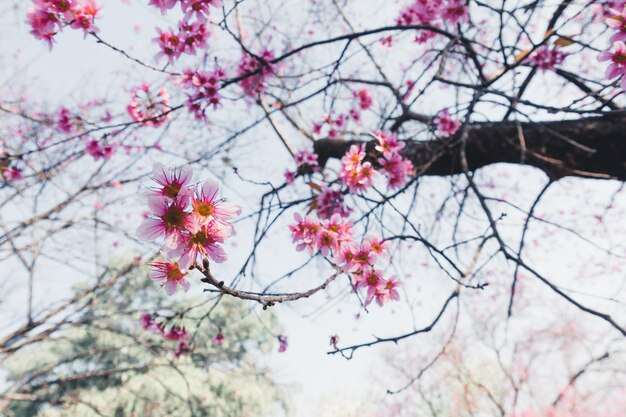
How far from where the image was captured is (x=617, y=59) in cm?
137

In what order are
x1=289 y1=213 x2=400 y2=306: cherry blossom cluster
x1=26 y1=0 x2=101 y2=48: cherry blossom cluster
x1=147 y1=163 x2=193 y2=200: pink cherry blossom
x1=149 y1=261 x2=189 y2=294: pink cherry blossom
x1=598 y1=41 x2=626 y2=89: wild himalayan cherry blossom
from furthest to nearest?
x1=26 y1=0 x2=101 y2=48: cherry blossom cluster
x1=289 y1=213 x2=400 y2=306: cherry blossom cluster
x1=598 y1=41 x2=626 y2=89: wild himalayan cherry blossom
x1=149 y1=261 x2=189 y2=294: pink cherry blossom
x1=147 y1=163 x2=193 y2=200: pink cherry blossom

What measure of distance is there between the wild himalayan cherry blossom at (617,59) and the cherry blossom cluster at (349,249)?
1.08 m

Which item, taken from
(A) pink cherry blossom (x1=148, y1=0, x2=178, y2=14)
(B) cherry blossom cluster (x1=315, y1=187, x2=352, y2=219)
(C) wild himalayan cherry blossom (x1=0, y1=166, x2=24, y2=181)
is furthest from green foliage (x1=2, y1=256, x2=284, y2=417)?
(A) pink cherry blossom (x1=148, y1=0, x2=178, y2=14)

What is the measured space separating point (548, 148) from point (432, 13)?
156 cm

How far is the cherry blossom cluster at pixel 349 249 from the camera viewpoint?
1692 mm

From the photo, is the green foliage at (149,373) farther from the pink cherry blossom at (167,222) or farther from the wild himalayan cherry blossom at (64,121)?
the pink cherry blossom at (167,222)

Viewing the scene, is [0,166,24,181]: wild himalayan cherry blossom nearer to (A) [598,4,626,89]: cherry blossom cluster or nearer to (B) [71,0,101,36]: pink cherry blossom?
(B) [71,0,101,36]: pink cherry blossom

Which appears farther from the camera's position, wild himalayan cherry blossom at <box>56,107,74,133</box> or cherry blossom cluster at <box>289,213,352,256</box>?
wild himalayan cherry blossom at <box>56,107,74,133</box>

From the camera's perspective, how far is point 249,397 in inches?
404

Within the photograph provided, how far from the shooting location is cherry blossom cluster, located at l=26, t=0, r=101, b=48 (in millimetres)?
2002

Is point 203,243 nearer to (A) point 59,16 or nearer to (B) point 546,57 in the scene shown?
(A) point 59,16

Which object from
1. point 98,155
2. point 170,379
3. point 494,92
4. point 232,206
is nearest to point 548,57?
point 494,92

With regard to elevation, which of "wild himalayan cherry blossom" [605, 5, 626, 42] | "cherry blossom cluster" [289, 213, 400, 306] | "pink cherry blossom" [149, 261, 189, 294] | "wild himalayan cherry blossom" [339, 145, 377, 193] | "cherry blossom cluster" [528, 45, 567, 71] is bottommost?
"pink cherry blossom" [149, 261, 189, 294]

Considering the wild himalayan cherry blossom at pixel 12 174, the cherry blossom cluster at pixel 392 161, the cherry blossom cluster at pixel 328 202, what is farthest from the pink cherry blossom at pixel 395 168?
the wild himalayan cherry blossom at pixel 12 174
